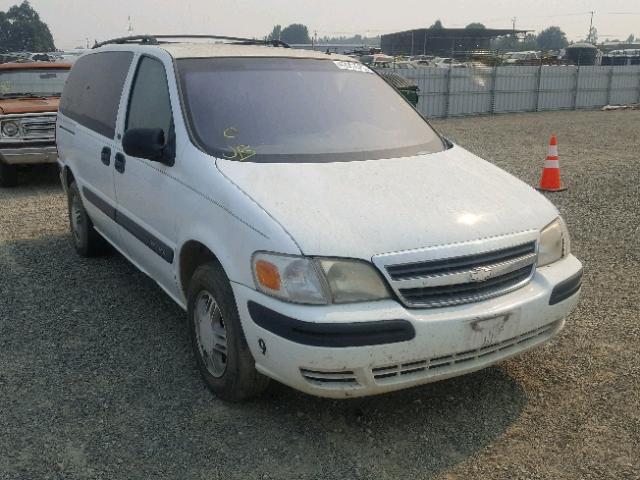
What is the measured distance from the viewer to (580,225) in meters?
6.87

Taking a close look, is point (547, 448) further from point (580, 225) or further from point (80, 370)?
point (580, 225)

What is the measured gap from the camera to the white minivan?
2715mm

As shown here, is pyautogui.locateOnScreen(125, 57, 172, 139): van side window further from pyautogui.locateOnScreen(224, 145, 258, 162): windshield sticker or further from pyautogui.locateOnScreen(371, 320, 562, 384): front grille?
pyautogui.locateOnScreen(371, 320, 562, 384): front grille

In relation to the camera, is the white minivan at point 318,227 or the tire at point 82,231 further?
the tire at point 82,231

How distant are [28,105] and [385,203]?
706 cm

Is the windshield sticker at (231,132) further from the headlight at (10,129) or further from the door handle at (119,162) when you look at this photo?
the headlight at (10,129)

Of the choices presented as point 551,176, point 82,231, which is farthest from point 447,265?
point 551,176

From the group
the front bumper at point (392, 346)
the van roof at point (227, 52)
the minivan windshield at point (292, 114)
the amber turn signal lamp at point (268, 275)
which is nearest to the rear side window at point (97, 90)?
the van roof at point (227, 52)

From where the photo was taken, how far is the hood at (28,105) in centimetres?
827

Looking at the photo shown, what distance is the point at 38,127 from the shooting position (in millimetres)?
8305

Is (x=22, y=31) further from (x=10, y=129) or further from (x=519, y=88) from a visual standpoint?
(x=10, y=129)

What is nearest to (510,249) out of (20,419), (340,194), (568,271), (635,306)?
(568,271)

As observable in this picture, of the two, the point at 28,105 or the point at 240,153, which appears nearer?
the point at 240,153

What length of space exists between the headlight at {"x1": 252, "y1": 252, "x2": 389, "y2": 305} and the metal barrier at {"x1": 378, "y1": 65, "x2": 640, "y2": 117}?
17348 millimetres
